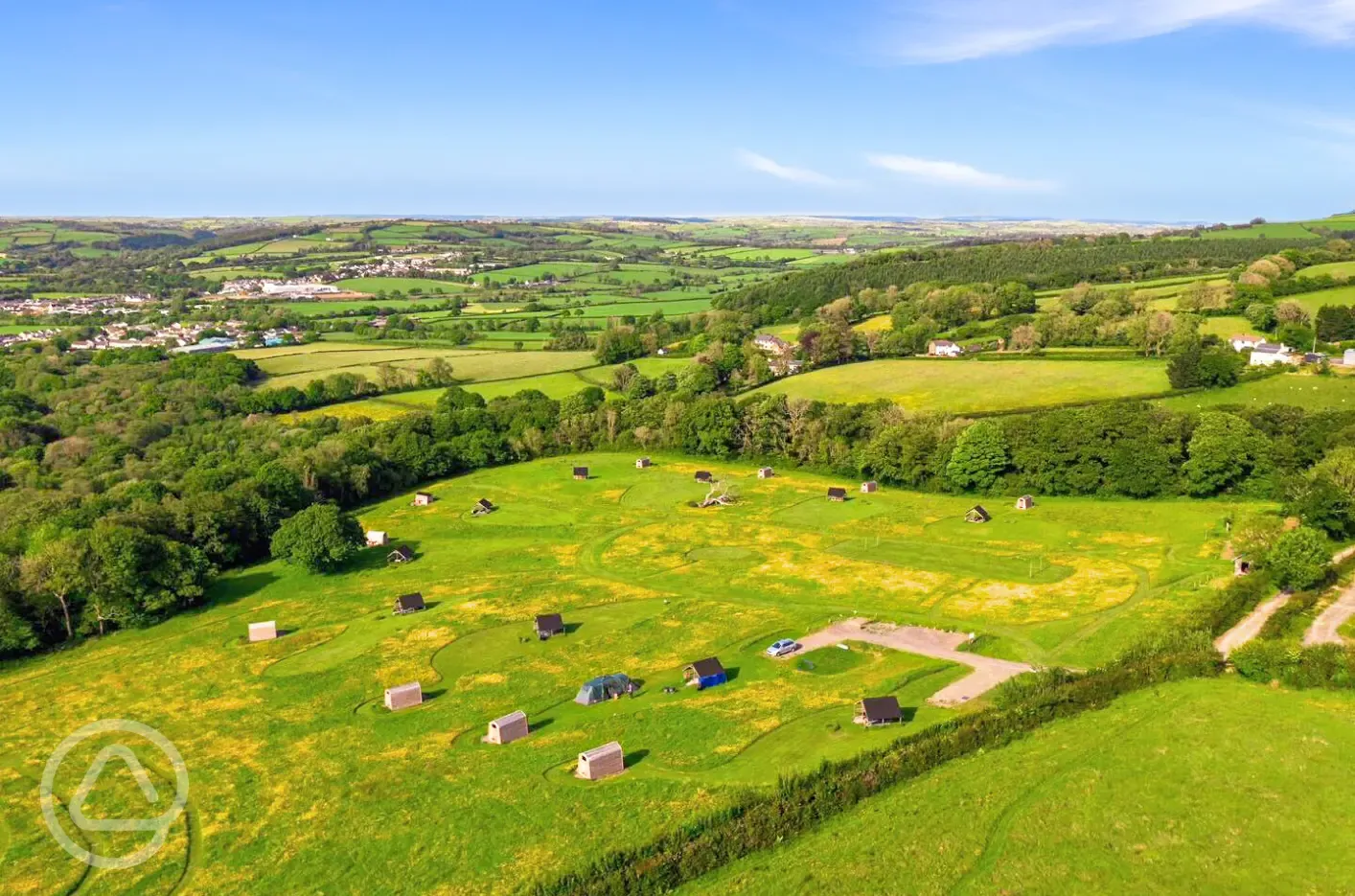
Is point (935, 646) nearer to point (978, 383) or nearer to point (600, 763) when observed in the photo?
point (600, 763)

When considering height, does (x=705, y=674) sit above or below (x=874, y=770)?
below

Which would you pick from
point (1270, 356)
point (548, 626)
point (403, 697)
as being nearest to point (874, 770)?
point (403, 697)

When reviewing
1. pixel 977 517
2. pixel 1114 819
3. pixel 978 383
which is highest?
pixel 978 383

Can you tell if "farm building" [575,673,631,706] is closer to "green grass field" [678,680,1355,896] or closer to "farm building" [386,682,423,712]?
"farm building" [386,682,423,712]

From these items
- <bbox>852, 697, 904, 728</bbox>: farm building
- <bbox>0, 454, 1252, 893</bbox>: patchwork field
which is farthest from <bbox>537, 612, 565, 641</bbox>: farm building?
<bbox>852, 697, 904, 728</bbox>: farm building

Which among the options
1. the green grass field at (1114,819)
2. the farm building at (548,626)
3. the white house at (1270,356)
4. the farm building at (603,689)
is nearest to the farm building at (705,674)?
the farm building at (603,689)

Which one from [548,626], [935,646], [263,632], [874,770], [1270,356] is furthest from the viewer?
[1270,356]

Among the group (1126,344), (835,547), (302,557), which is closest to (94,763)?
(302,557)
